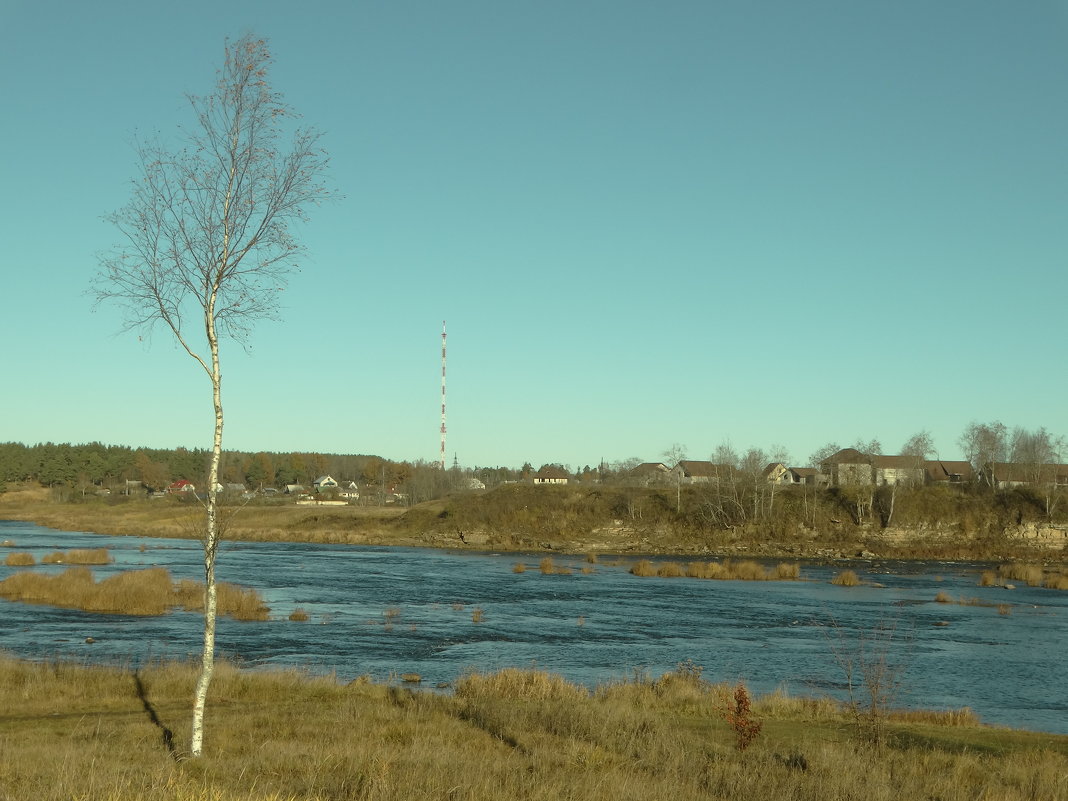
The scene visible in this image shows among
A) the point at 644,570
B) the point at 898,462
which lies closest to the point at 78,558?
the point at 644,570

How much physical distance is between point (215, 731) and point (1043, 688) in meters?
26.4

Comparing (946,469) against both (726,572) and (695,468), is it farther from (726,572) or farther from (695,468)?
(726,572)

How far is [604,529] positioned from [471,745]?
8822 centimetres

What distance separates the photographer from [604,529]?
102250 mm

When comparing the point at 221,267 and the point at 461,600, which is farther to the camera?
the point at 461,600

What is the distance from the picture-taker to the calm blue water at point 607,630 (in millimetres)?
28797

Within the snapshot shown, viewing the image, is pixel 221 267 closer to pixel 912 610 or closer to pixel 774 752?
pixel 774 752

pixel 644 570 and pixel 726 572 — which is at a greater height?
pixel 726 572

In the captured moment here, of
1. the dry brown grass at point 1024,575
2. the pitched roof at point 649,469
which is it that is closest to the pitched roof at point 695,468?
the pitched roof at point 649,469

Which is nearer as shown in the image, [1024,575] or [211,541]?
[211,541]

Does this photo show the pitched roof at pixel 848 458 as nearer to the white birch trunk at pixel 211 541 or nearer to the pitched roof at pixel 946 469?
the pitched roof at pixel 946 469

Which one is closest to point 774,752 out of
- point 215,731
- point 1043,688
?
point 215,731

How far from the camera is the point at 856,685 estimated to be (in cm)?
2831

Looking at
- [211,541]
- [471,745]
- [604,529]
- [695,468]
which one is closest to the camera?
[211,541]
